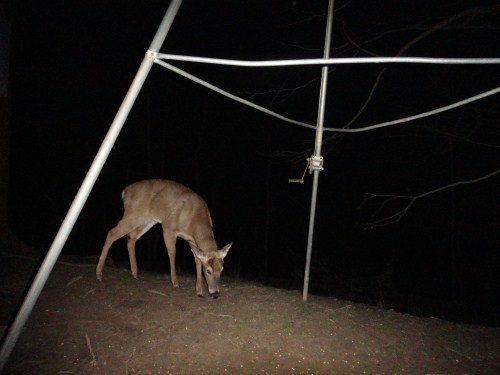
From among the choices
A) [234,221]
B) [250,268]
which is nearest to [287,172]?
[234,221]

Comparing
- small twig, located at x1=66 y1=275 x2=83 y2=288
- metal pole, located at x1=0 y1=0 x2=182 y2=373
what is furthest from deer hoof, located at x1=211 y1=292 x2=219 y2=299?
metal pole, located at x1=0 y1=0 x2=182 y2=373

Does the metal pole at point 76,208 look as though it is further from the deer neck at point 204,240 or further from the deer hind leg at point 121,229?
the deer hind leg at point 121,229

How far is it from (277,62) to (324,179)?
3217cm

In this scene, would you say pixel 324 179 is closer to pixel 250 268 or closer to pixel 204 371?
pixel 250 268

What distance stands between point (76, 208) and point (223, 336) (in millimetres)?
2472

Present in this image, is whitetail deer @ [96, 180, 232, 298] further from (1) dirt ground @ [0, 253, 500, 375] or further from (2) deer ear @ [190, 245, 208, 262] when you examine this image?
(1) dirt ground @ [0, 253, 500, 375]

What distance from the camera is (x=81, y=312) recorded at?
4582mm

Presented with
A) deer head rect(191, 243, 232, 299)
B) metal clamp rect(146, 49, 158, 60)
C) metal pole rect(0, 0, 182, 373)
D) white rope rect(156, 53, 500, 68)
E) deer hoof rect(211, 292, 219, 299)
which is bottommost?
deer hoof rect(211, 292, 219, 299)

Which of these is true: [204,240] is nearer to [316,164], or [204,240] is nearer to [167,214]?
[167,214]

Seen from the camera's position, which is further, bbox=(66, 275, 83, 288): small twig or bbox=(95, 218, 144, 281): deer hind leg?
bbox=(95, 218, 144, 281): deer hind leg

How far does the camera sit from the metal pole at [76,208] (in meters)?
2.56

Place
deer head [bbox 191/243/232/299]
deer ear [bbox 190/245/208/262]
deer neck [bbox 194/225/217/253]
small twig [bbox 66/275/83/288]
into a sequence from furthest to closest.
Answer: deer neck [bbox 194/225/217/253]
deer ear [bbox 190/245/208/262]
deer head [bbox 191/243/232/299]
small twig [bbox 66/275/83/288]

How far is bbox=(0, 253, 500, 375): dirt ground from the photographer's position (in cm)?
365

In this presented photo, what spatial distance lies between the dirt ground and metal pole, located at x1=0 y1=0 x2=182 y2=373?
3.66 feet
